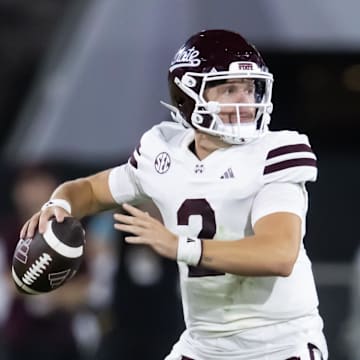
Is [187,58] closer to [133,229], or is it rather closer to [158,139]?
[158,139]

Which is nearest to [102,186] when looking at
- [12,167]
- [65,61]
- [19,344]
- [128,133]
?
[19,344]

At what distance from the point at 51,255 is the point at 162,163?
1.45 ft

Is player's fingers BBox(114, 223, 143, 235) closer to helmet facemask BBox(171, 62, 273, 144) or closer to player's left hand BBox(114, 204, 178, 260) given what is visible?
player's left hand BBox(114, 204, 178, 260)

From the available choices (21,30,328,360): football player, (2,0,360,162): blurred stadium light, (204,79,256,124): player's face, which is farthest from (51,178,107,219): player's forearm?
(2,0,360,162): blurred stadium light

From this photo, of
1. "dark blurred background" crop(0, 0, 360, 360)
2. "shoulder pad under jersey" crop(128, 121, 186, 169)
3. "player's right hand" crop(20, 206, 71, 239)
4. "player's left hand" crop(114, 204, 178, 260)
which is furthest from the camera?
"dark blurred background" crop(0, 0, 360, 360)

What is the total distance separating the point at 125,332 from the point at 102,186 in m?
3.58

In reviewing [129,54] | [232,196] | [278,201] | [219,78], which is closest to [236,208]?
[232,196]

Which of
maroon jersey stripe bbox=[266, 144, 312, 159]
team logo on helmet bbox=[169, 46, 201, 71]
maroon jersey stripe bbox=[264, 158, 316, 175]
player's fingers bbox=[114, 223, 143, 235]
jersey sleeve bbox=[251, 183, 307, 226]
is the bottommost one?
player's fingers bbox=[114, 223, 143, 235]

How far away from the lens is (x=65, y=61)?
1091cm

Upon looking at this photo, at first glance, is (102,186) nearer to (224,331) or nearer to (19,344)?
(224,331)

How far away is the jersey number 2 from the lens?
14.4 ft

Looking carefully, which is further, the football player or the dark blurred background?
the dark blurred background

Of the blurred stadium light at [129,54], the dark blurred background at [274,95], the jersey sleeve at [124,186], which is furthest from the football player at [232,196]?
the blurred stadium light at [129,54]

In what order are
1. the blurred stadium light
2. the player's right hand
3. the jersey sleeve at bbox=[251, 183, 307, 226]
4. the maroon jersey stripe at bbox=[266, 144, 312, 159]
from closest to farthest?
the jersey sleeve at bbox=[251, 183, 307, 226] < the maroon jersey stripe at bbox=[266, 144, 312, 159] < the player's right hand < the blurred stadium light
